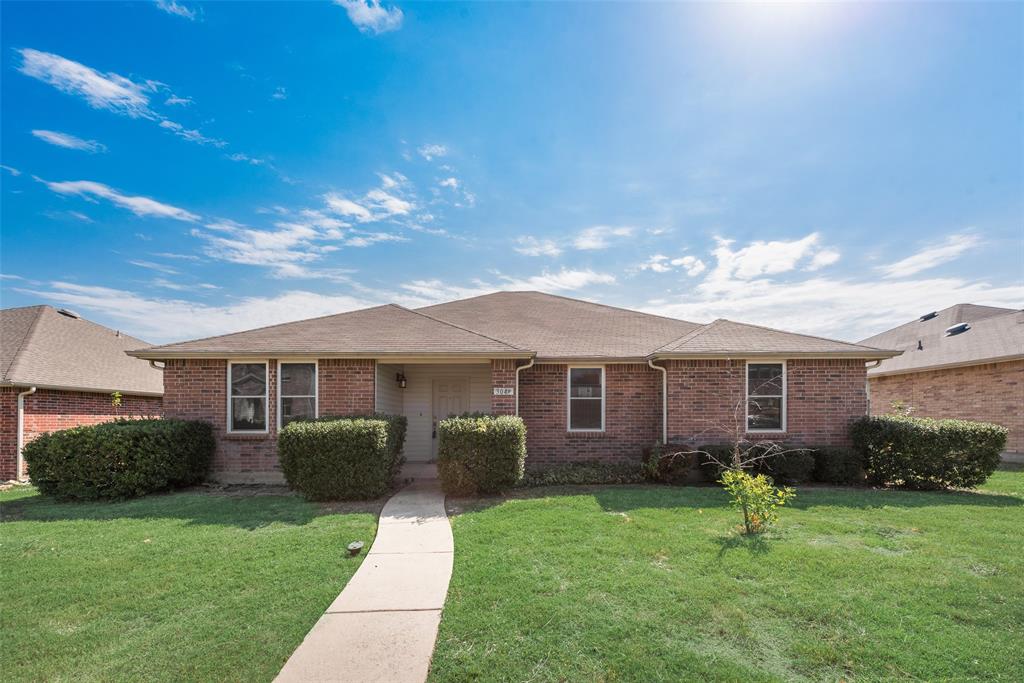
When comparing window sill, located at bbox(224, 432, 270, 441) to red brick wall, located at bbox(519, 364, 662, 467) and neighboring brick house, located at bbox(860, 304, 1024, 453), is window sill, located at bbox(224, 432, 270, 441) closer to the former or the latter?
red brick wall, located at bbox(519, 364, 662, 467)

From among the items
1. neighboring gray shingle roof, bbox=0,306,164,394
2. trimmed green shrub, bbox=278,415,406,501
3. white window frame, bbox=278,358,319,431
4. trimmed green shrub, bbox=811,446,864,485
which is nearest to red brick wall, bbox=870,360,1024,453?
trimmed green shrub, bbox=811,446,864,485

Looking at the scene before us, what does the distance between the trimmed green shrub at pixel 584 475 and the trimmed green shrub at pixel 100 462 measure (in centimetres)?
701

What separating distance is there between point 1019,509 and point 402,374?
1237 centimetres

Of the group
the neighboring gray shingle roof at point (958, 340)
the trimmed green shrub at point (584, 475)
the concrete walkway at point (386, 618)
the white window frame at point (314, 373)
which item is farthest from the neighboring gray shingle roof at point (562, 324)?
the neighboring gray shingle roof at point (958, 340)

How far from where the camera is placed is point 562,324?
573 inches

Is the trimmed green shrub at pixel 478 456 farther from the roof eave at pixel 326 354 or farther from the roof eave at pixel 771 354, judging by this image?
the roof eave at pixel 771 354

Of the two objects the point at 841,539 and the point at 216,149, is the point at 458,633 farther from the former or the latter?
the point at 216,149

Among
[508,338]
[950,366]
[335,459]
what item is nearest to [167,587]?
[335,459]

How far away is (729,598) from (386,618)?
3.08 m

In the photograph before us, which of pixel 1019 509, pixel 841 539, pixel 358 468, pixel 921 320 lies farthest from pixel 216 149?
pixel 921 320

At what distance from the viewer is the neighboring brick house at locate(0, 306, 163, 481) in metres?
11.6

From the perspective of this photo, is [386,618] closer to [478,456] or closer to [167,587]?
[167,587]

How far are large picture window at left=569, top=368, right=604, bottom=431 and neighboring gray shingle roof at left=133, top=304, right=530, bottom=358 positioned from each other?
2097mm

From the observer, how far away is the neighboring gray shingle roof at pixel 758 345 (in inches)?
424
